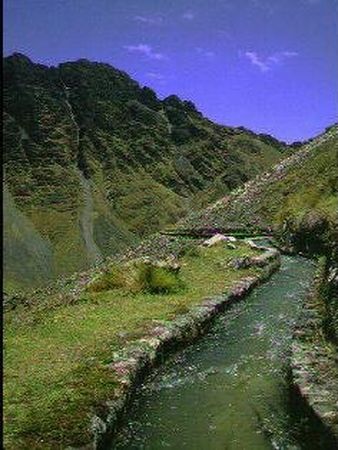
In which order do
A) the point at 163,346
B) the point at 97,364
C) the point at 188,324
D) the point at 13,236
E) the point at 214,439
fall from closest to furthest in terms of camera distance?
1. the point at 214,439
2. the point at 97,364
3. the point at 163,346
4. the point at 188,324
5. the point at 13,236

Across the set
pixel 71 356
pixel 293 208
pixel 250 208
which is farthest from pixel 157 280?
pixel 250 208

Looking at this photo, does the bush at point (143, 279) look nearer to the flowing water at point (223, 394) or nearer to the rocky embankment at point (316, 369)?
the flowing water at point (223, 394)

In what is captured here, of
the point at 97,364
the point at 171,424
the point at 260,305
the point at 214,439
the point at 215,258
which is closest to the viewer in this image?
the point at 214,439

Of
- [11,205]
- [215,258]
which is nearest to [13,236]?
[11,205]

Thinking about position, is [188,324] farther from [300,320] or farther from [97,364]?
[97,364]

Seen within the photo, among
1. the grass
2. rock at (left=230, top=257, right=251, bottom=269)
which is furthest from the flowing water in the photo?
rock at (left=230, top=257, right=251, bottom=269)

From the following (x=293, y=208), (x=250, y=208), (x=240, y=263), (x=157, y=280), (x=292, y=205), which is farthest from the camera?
(x=250, y=208)

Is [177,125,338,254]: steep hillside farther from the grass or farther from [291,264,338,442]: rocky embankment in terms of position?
[291,264,338,442]: rocky embankment

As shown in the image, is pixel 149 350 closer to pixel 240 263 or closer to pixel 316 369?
pixel 316 369

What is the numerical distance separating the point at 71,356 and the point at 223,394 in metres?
3.77

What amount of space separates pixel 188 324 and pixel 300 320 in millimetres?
3421

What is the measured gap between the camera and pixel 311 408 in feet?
41.0

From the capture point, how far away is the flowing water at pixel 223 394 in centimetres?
1245

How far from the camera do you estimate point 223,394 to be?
48.9 feet
